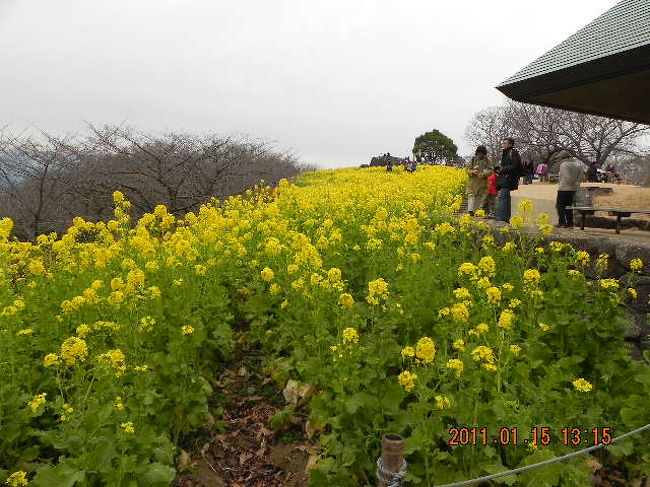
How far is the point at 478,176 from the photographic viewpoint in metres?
10.1

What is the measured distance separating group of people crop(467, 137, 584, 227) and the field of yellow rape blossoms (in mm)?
2511

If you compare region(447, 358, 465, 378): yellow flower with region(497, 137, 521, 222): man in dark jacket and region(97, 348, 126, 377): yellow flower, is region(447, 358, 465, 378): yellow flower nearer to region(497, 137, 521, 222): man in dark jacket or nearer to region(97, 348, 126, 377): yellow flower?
region(97, 348, 126, 377): yellow flower

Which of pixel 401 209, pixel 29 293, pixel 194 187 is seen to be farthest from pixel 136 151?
pixel 29 293

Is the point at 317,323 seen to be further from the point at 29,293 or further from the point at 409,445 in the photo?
the point at 29,293

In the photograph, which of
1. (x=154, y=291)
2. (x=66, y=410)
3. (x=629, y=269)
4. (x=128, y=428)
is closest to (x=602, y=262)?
(x=629, y=269)

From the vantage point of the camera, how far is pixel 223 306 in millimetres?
5020

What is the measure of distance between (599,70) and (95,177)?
46.6ft

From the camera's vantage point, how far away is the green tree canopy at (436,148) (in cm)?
5197

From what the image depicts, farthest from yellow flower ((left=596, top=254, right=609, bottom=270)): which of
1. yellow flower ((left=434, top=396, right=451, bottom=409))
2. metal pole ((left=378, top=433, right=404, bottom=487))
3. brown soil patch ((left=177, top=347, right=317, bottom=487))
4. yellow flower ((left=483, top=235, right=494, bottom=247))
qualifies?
metal pole ((left=378, top=433, right=404, bottom=487))

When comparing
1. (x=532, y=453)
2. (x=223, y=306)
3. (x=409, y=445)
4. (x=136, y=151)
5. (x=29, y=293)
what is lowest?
(x=532, y=453)

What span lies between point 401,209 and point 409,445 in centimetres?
684

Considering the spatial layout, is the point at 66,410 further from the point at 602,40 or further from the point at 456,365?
the point at 602,40

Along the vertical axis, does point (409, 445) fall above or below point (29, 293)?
below

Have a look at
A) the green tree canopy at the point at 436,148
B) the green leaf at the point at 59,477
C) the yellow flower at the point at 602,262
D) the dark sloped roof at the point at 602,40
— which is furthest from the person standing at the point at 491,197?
the green tree canopy at the point at 436,148
